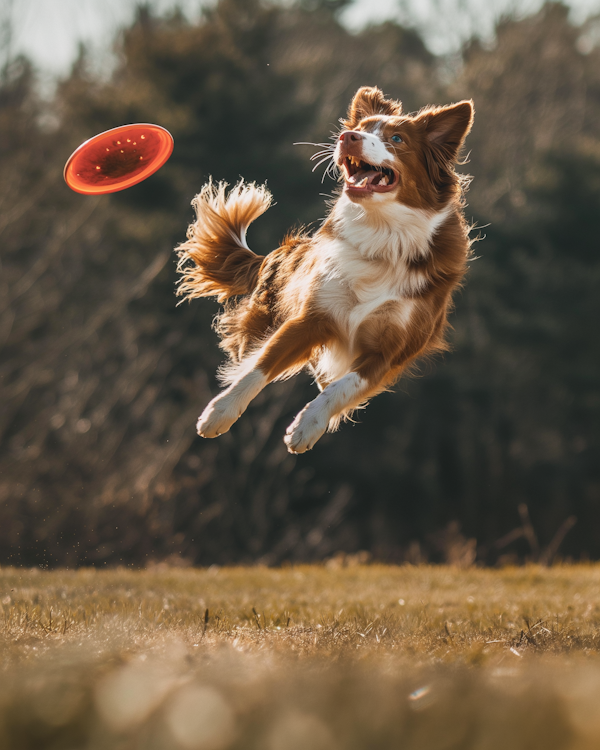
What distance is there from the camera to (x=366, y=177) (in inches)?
167

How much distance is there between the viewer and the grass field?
139cm

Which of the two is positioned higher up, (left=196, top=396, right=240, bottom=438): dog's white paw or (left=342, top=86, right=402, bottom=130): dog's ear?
(left=342, top=86, right=402, bottom=130): dog's ear

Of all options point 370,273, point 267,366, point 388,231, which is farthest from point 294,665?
point 388,231

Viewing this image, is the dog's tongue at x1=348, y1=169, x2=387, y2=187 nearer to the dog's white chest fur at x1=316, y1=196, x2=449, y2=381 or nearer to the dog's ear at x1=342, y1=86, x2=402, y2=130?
the dog's white chest fur at x1=316, y1=196, x2=449, y2=381

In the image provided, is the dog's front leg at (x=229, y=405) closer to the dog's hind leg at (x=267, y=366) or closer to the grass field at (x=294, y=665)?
the dog's hind leg at (x=267, y=366)

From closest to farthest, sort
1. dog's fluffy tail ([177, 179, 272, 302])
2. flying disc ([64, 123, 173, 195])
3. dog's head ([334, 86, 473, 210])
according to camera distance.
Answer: dog's head ([334, 86, 473, 210]), flying disc ([64, 123, 173, 195]), dog's fluffy tail ([177, 179, 272, 302])

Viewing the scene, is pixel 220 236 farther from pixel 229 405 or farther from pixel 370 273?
pixel 229 405

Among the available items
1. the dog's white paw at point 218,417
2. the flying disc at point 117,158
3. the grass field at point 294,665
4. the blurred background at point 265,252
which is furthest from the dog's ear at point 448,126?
the blurred background at point 265,252

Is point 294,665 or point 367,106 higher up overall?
point 367,106

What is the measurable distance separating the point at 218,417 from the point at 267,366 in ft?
1.33

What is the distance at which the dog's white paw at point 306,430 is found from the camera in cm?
390

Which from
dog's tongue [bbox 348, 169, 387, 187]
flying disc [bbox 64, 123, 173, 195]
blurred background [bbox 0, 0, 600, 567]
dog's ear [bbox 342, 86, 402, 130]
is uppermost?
dog's ear [bbox 342, 86, 402, 130]

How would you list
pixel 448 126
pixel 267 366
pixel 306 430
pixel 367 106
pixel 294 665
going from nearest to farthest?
pixel 294 665
pixel 306 430
pixel 267 366
pixel 448 126
pixel 367 106

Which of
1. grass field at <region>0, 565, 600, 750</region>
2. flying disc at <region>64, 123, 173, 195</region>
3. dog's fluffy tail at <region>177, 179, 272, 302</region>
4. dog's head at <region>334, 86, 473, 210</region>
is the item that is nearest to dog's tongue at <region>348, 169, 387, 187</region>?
dog's head at <region>334, 86, 473, 210</region>
